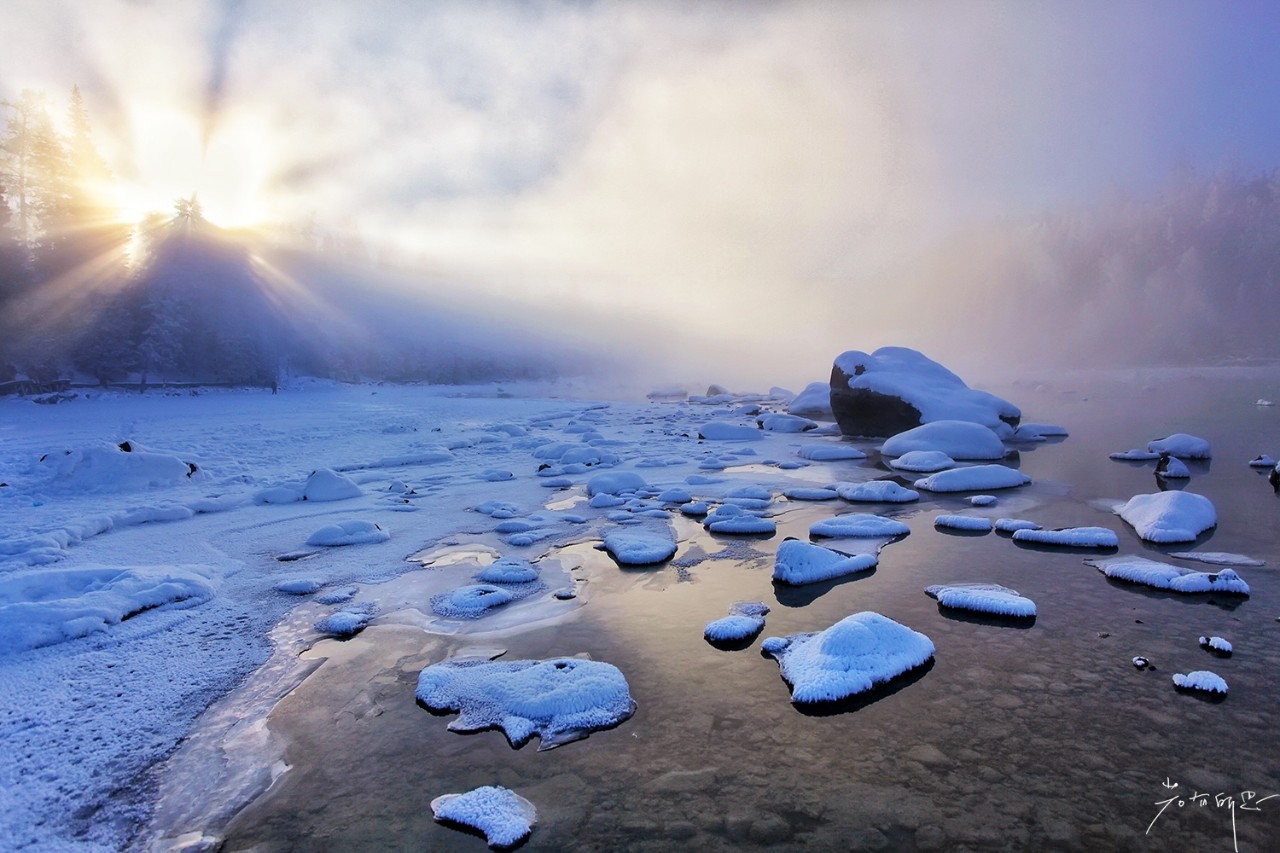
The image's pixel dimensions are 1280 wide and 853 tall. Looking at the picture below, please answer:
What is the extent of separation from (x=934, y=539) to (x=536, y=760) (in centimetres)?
657

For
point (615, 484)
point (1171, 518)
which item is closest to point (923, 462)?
point (1171, 518)

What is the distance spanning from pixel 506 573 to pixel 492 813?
3.60 m

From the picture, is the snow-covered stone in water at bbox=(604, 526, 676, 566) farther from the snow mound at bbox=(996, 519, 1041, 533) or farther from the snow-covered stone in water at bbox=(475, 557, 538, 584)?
the snow mound at bbox=(996, 519, 1041, 533)

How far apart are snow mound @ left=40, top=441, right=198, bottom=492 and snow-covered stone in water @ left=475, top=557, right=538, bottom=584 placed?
25.8ft

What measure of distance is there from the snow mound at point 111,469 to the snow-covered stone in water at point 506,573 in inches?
309

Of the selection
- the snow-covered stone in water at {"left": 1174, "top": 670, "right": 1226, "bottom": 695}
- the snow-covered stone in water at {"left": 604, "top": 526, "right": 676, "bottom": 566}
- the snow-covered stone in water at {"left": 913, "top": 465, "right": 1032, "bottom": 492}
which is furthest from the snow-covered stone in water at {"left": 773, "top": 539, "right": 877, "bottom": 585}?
the snow-covered stone in water at {"left": 913, "top": 465, "right": 1032, "bottom": 492}

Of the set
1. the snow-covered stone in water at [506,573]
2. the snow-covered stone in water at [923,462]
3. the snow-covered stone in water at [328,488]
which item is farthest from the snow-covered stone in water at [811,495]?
the snow-covered stone in water at [328,488]

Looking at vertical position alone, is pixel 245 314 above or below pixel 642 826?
above

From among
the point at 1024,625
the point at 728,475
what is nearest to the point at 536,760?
the point at 1024,625

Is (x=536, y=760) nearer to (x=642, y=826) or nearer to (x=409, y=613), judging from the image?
Answer: (x=642, y=826)

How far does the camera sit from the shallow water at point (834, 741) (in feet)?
9.20

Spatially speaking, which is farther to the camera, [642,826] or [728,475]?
[728,475]

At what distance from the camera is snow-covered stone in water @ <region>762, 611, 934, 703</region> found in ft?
13.3

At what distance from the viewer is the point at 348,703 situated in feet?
13.1
